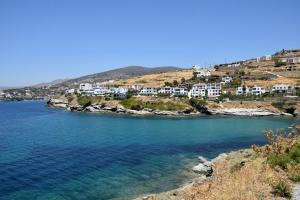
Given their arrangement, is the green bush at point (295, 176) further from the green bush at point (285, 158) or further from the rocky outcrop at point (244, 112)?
the rocky outcrop at point (244, 112)

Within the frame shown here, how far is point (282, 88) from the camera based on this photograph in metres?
116

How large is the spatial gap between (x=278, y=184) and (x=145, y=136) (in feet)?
161

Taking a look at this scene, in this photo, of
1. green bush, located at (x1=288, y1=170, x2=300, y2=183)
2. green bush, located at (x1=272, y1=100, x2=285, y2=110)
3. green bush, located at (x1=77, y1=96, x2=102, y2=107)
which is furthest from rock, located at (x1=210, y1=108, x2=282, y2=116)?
green bush, located at (x1=288, y1=170, x2=300, y2=183)

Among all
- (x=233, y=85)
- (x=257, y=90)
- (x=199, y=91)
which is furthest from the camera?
(x=233, y=85)

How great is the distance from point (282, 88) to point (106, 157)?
87.3 metres

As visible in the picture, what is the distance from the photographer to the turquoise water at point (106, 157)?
3019cm

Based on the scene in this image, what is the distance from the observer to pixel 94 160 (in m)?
41.7

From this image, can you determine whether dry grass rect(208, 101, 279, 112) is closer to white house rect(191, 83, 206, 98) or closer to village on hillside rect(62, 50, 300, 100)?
village on hillside rect(62, 50, 300, 100)

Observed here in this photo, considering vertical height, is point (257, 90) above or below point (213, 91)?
below

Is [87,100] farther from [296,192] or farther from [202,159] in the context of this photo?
[296,192]

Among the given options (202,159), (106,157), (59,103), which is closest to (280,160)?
(202,159)

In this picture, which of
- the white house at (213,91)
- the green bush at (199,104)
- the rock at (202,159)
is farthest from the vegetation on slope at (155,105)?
the rock at (202,159)

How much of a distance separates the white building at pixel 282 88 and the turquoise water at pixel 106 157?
145 feet

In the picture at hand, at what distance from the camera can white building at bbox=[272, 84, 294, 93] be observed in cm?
11369
